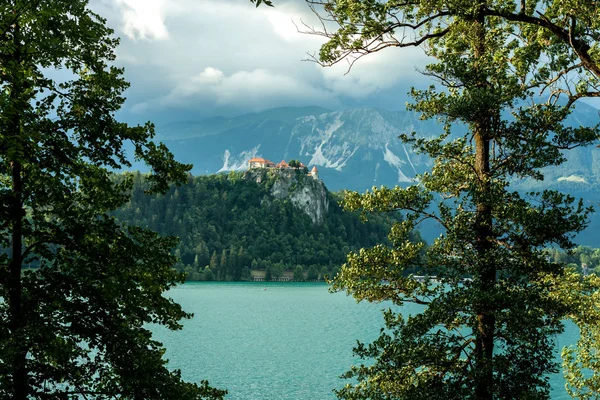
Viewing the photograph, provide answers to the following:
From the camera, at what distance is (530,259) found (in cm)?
1259

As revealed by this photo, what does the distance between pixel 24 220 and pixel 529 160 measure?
1021cm

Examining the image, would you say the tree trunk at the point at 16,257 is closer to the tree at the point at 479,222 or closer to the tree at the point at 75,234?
the tree at the point at 75,234

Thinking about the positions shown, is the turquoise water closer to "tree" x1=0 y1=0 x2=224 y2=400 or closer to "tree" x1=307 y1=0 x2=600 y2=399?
"tree" x1=307 y1=0 x2=600 y2=399

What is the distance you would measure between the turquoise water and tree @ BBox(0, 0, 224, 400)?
105 feet

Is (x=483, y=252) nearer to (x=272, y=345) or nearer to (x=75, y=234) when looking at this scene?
(x=75, y=234)

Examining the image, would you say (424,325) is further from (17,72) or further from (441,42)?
(17,72)

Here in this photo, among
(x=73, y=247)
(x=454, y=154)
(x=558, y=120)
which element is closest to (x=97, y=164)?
(x=73, y=247)

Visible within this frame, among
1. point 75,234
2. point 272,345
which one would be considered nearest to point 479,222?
point 75,234

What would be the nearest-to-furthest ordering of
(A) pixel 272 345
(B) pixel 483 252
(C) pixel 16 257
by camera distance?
1. (C) pixel 16 257
2. (B) pixel 483 252
3. (A) pixel 272 345

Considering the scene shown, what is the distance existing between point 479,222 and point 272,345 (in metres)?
54.0

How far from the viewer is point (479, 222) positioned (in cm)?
1298

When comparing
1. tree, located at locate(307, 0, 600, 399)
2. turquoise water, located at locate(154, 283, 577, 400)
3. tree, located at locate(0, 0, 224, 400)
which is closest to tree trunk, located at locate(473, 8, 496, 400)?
tree, located at locate(307, 0, 600, 399)

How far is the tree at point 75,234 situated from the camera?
9.19m

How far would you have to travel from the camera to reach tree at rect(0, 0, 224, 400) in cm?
919
